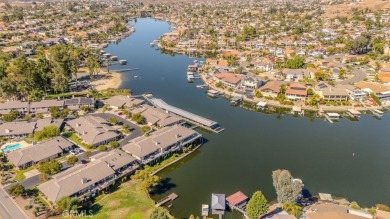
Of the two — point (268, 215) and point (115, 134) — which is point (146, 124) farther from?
point (268, 215)

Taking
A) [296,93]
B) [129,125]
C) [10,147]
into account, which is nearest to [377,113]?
[296,93]

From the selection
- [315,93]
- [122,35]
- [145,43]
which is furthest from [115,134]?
[122,35]

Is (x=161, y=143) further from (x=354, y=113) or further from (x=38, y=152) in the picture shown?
(x=354, y=113)

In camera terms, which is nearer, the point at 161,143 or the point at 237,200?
the point at 237,200

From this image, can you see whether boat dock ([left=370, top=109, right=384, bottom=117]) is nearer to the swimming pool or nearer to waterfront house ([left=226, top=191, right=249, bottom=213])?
waterfront house ([left=226, top=191, right=249, bottom=213])

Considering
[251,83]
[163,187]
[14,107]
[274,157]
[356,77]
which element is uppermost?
[356,77]

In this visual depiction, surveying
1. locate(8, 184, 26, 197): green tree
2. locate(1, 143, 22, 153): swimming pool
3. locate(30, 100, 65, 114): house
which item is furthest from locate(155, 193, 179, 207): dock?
locate(30, 100, 65, 114): house
